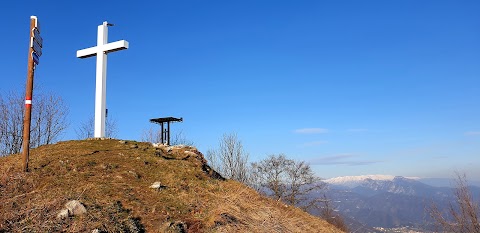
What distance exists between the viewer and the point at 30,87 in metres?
11.2

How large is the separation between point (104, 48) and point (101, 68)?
3.28 feet

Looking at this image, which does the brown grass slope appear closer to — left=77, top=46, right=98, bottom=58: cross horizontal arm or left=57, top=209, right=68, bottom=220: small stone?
left=57, top=209, right=68, bottom=220: small stone

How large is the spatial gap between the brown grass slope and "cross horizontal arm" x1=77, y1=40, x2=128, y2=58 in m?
5.00

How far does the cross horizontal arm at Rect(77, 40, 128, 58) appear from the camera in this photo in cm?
1735

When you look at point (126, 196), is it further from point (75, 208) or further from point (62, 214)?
point (62, 214)

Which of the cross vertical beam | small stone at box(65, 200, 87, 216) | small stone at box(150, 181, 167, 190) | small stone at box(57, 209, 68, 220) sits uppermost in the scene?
the cross vertical beam

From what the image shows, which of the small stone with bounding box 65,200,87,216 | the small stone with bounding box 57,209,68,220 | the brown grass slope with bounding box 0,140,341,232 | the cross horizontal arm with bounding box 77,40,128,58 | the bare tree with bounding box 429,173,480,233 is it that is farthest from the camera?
the bare tree with bounding box 429,173,480,233

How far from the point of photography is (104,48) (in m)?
17.7

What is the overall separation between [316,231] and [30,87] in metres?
10.6

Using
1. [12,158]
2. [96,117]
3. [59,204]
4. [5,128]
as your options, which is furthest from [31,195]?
[5,128]

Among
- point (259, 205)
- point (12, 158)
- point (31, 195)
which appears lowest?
point (259, 205)

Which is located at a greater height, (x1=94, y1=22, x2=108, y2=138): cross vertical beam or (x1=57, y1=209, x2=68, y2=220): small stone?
(x1=94, y1=22, x2=108, y2=138): cross vertical beam

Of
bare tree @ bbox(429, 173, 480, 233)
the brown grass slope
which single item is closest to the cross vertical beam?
the brown grass slope

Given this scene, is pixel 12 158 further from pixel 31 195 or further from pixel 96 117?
pixel 31 195
